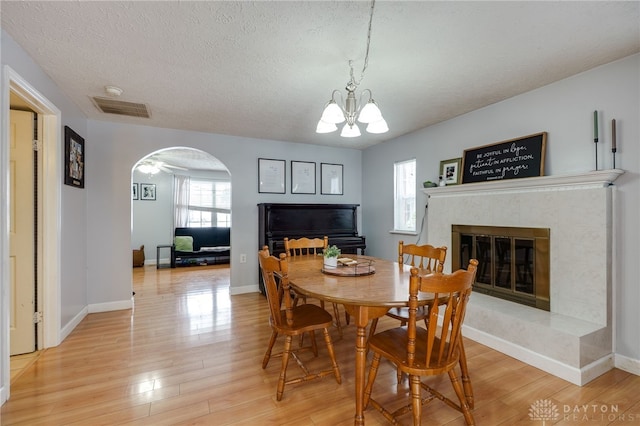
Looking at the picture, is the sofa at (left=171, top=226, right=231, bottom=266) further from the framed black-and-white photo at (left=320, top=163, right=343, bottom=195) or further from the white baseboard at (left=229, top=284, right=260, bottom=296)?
the framed black-and-white photo at (left=320, top=163, right=343, bottom=195)

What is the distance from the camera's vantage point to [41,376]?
2.10 m

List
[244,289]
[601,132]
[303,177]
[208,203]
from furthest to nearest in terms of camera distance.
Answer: [208,203], [303,177], [244,289], [601,132]

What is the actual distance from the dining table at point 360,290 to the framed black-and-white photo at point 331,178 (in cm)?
281

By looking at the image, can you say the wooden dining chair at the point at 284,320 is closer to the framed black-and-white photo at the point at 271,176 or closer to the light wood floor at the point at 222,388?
the light wood floor at the point at 222,388

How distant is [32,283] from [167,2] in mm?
2555

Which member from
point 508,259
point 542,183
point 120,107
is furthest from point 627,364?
point 120,107

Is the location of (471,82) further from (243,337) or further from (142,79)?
(243,337)

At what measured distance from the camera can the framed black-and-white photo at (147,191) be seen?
688 cm

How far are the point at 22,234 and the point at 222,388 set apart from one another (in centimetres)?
217

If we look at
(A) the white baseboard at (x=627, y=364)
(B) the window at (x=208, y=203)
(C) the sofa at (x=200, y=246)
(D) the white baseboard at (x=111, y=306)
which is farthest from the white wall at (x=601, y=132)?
(B) the window at (x=208, y=203)

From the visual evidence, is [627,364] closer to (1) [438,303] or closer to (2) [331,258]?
(1) [438,303]

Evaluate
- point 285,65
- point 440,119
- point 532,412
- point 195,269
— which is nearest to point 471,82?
point 440,119

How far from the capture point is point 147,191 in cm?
692

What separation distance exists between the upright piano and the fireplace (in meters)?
1.55
